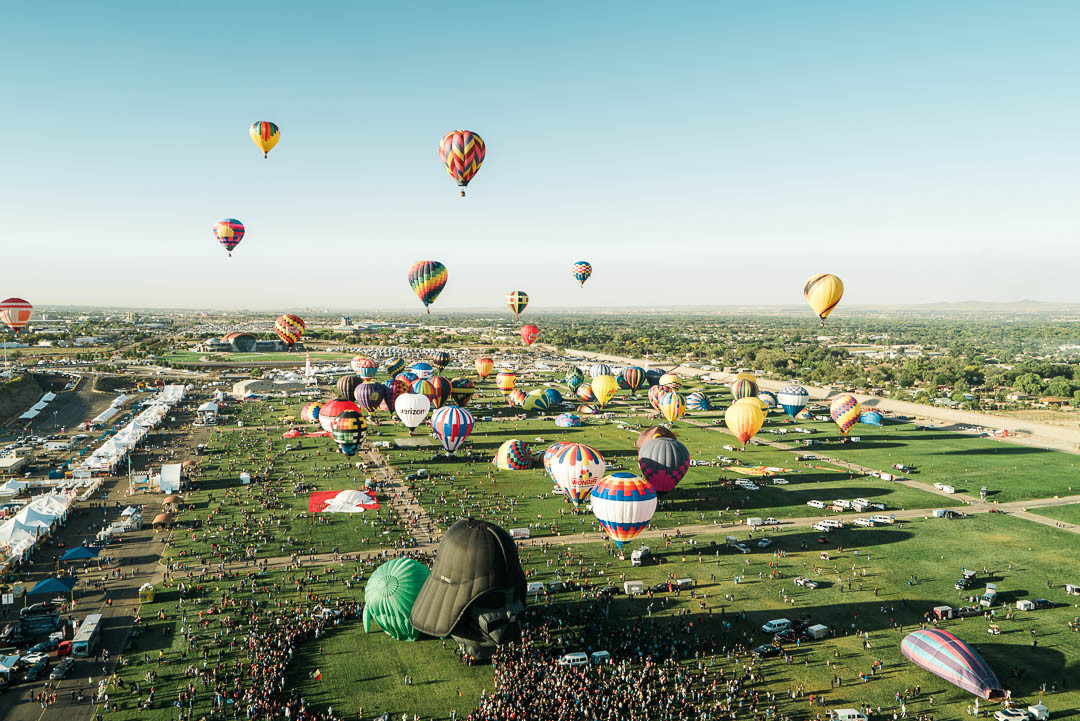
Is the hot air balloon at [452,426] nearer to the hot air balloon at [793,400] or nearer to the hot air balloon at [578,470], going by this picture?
the hot air balloon at [578,470]

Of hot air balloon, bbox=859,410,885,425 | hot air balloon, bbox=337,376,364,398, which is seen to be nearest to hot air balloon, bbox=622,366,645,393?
hot air balloon, bbox=859,410,885,425

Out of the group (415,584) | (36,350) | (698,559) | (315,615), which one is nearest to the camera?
(415,584)

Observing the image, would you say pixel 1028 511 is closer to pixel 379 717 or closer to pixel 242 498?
pixel 379 717

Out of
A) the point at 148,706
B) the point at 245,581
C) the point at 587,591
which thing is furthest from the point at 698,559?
the point at 148,706

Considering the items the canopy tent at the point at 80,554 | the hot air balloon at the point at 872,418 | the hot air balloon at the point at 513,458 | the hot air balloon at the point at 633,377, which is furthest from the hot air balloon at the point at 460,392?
the hot air balloon at the point at 872,418

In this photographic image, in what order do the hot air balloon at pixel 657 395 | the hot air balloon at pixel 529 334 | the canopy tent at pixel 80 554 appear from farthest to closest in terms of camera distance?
1. the hot air balloon at pixel 529 334
2. the hot air balloon at pixel 657 395
3. the canopy tent at pixel 80 554

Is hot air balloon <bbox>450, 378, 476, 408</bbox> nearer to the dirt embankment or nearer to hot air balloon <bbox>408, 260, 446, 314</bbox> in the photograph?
hot air balloon <bbox>408, 260, 446, 314</bbox>
